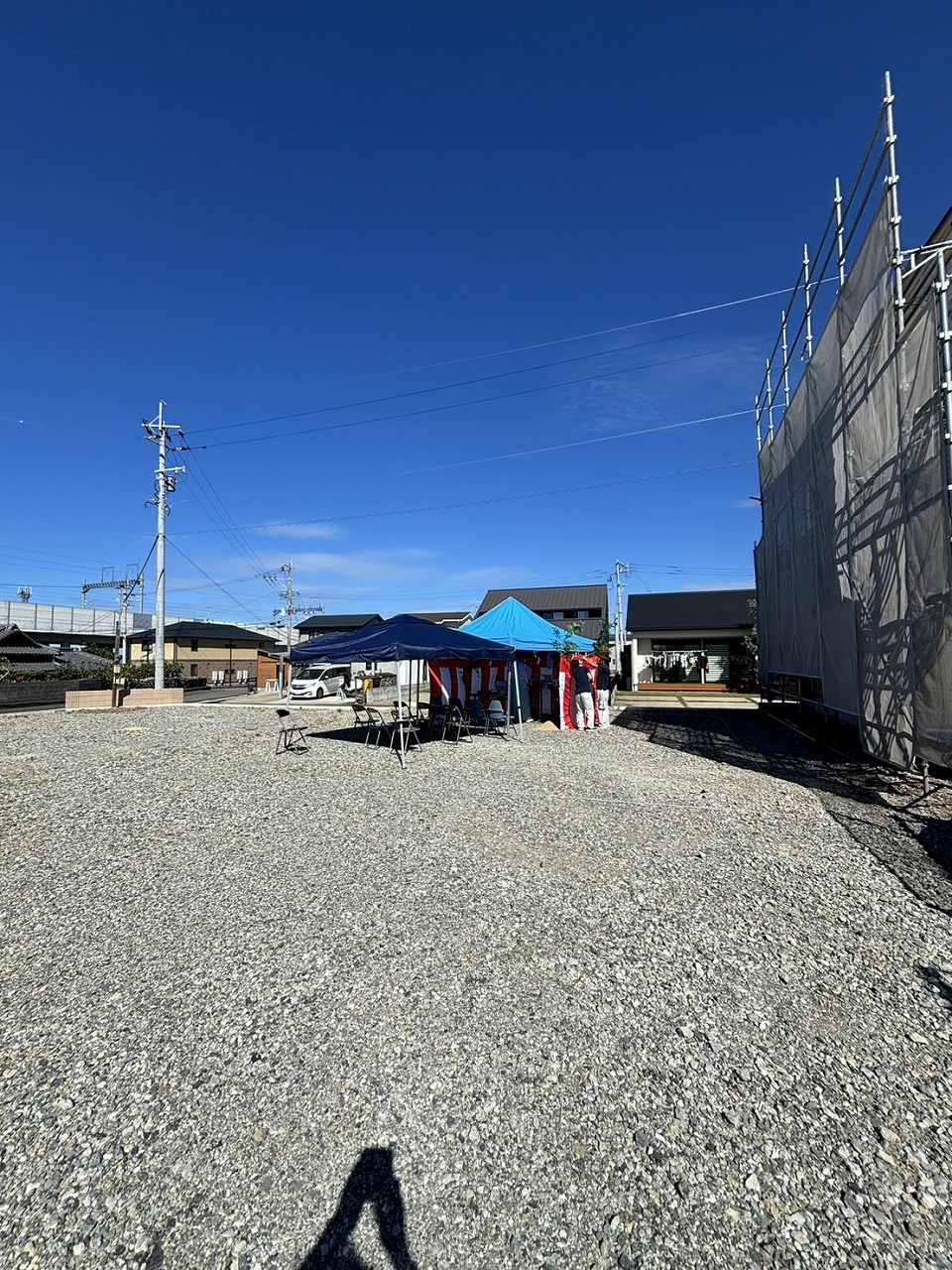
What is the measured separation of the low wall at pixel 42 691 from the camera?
24078 millimetres

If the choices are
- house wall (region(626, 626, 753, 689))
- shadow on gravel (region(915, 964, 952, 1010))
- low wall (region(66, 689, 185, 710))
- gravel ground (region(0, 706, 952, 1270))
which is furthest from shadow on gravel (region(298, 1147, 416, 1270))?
house wall (region(626, 626, 753, 689))

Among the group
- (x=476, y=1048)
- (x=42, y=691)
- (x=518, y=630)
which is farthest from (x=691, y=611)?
(x=476, y=1048)

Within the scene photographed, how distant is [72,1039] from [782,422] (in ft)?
50.2

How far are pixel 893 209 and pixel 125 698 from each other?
24262 mm

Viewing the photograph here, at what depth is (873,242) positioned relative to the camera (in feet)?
25.0

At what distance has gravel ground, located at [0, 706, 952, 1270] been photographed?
74.9 inches

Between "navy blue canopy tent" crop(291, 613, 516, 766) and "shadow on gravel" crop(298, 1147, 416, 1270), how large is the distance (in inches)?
291

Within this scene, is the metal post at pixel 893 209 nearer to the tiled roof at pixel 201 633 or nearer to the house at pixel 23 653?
the house at pixel 23 653

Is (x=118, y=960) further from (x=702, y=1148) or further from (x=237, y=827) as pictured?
(x=702, y=1148)

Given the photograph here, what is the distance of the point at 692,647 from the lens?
1316 inches

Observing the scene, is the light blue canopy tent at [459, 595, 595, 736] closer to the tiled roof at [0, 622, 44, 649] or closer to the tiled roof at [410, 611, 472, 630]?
the tiled roof at [0, 622, 44, 649]

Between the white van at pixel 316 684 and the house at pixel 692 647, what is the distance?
15325mm

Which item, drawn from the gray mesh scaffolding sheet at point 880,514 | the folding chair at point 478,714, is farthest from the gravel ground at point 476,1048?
the folding chair at point 478,714

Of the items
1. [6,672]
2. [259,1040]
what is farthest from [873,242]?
[6,672]
